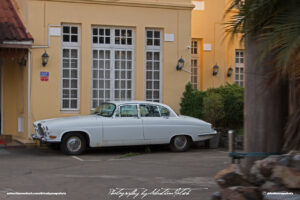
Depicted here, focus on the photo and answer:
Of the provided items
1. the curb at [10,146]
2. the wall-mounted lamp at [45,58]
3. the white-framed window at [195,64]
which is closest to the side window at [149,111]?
the wall-mounted lamp at [45,58]

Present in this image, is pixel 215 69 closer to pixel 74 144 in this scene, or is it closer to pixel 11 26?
pixel 74 144

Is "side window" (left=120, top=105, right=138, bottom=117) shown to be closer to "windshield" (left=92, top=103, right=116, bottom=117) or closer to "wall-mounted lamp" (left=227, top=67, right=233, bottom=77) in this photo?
"windshield" (left=92, top=103, right=116, bottom=117)

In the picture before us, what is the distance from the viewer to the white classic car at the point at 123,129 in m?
12.2

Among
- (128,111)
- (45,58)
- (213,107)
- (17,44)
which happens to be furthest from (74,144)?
(213,107)

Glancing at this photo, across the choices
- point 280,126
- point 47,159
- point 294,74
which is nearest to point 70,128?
point 47,159

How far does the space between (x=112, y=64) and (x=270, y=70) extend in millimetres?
10006

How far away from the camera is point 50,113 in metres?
14.3

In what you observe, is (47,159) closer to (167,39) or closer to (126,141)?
(126,141)

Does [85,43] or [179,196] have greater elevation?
[85,43]

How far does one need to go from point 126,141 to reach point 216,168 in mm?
3081

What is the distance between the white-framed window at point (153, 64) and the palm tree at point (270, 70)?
31.0 feet

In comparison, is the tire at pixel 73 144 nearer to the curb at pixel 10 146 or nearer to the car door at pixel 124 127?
the car door at pixel 124 127

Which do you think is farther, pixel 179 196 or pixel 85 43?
pixel 85 43

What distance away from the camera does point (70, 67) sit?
14.8 m
